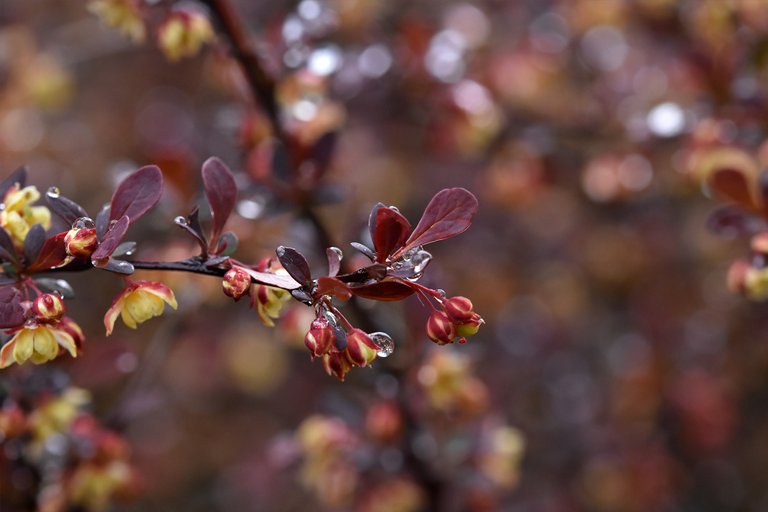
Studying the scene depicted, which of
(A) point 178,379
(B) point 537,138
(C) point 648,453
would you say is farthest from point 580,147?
(A) point 178,379

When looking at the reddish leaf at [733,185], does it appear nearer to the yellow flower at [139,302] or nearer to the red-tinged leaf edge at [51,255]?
the yellow flower at [139,302]

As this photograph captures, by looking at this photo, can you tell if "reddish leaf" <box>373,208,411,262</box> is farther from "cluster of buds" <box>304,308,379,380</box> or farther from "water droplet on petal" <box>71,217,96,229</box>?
"water droplet on petal" <box>71,217,96,229</box>

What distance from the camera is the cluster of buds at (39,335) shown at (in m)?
0.82

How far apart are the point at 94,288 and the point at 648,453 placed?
1.96 meters

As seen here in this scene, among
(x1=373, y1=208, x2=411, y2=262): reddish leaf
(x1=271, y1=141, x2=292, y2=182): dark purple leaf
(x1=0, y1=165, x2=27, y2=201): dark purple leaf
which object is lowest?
(x1=271, y1=141, x2=292, y2=182): dark purple leaf

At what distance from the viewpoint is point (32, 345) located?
0.84 meters

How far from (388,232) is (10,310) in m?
0.41

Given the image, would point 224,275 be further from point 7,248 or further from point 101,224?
point 7,248

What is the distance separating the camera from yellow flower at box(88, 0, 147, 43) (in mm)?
1248

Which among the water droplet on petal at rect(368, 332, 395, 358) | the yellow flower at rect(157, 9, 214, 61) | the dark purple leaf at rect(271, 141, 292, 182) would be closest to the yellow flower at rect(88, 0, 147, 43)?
the yellow flower at rect(157, 9, 214, 61)

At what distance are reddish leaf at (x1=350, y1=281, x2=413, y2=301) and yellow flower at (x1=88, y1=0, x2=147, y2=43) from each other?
70 centimetres

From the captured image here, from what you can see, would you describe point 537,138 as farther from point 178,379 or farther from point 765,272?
point 178,379

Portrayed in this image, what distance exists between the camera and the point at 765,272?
1.08 m

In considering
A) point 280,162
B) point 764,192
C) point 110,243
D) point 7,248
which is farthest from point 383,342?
point 764,192
